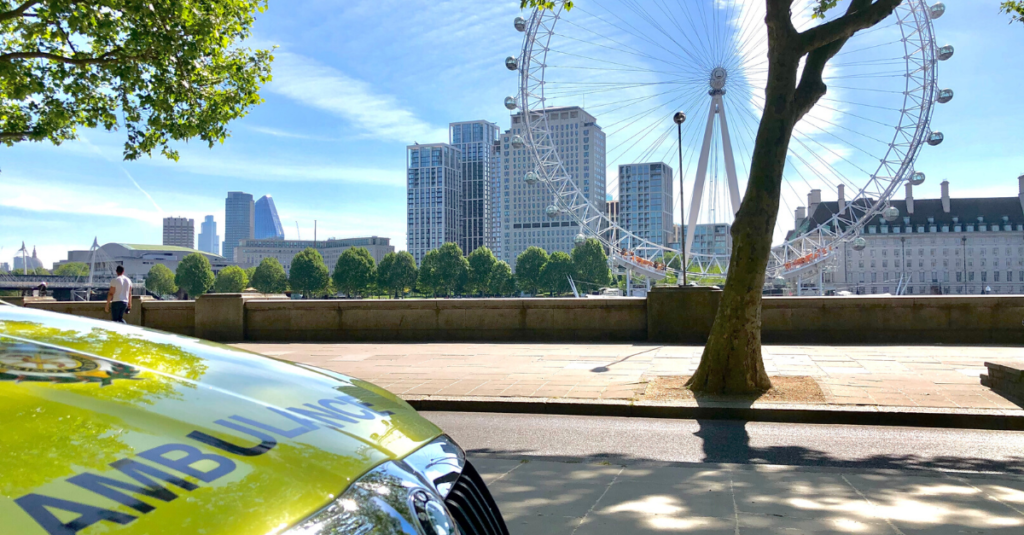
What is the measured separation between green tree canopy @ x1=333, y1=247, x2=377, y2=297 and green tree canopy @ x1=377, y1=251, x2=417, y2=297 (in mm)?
2612

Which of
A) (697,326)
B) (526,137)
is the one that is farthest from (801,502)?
(526,137)

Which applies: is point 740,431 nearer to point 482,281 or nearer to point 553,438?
point 553,438

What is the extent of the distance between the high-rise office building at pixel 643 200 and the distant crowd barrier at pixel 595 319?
119 meters

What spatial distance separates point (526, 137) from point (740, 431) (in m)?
28.7

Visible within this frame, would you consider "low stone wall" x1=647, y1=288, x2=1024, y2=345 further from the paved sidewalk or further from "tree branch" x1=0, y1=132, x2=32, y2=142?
"tree branch" x1=0, y1=132, x2=32, y2=142

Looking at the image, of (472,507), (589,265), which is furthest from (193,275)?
(472,507)

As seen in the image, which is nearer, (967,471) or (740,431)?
(967,471)

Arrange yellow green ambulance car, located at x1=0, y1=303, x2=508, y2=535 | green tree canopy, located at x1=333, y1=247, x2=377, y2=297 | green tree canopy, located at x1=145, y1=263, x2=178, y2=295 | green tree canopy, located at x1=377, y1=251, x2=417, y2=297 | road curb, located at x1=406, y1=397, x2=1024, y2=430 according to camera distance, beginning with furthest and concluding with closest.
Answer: green tree canopy, located at x1=145, y1=263, x2=178, y2=295, green tree canopy, located at x1=377, y1=251, x2=417, y2=297, green tree canopy, located at x1=333, y1=247, x2=377, y2=297, road curb, located at x1=406, y1=397, x2=1024, y2=430, yellow green ambulance car, located at x1=0, y1=303, x2=508, y2=535

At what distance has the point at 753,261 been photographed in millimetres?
8977

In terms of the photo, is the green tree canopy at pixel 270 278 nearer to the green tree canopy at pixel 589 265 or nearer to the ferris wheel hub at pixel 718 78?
the green tree canopy at pixel 589 265

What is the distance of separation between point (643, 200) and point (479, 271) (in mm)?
39413

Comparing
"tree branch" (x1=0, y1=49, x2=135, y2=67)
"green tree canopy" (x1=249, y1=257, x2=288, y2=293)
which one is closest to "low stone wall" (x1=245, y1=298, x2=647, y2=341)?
"tree branch" (x1=0, y1=49, x2=135, y2=67)

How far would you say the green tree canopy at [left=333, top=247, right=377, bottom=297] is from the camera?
12138 cm

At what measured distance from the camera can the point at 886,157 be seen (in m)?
36.2
